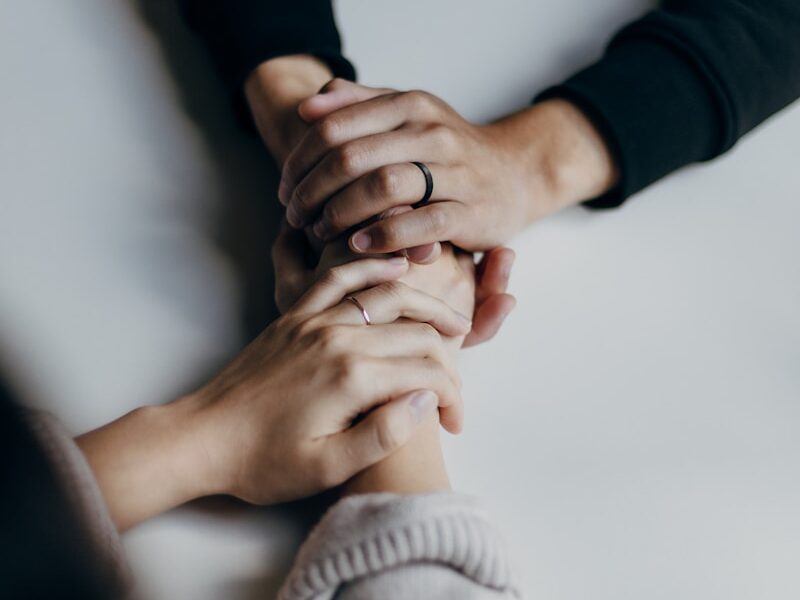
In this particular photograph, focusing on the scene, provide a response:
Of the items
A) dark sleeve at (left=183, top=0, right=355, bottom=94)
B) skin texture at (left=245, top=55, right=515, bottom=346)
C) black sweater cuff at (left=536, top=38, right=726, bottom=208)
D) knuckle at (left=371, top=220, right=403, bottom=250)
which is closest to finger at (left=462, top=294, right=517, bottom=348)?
skin texture at (left=245, top=55, right=515, bottom=346)

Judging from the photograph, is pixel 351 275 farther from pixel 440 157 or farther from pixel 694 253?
pixel 694 253

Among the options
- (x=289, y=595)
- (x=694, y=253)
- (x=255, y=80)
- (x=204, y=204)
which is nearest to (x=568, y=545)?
(x=289, y=595)

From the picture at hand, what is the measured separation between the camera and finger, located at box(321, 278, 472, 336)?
0.76 m

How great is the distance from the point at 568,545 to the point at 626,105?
1.64 ft

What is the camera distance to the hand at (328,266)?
81cm

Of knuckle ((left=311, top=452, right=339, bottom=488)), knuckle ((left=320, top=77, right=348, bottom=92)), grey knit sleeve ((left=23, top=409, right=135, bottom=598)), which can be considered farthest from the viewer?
knuckle ((left=320, top=77, right=348, bottom=92))

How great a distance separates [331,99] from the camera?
87 centimetres

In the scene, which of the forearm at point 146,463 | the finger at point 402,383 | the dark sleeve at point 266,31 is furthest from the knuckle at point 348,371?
the dark sleeve at point 266,31

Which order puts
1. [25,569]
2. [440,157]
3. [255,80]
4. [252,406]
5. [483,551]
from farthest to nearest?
[255,80] < [440,157] < [252,406] < [483,551] < [25,569]

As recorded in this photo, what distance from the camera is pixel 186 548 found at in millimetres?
662

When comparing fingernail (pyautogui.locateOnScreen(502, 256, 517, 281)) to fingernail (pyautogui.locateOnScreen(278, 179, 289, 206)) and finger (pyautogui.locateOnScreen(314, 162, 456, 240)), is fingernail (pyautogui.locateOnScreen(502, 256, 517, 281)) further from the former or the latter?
fingernail (pyautogui.locateOnScreen(278, 179, 289, 206))

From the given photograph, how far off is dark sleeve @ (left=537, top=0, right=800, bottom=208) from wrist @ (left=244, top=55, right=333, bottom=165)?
0.28 m

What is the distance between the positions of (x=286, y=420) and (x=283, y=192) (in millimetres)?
270

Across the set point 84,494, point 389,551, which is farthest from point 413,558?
point 84,494
